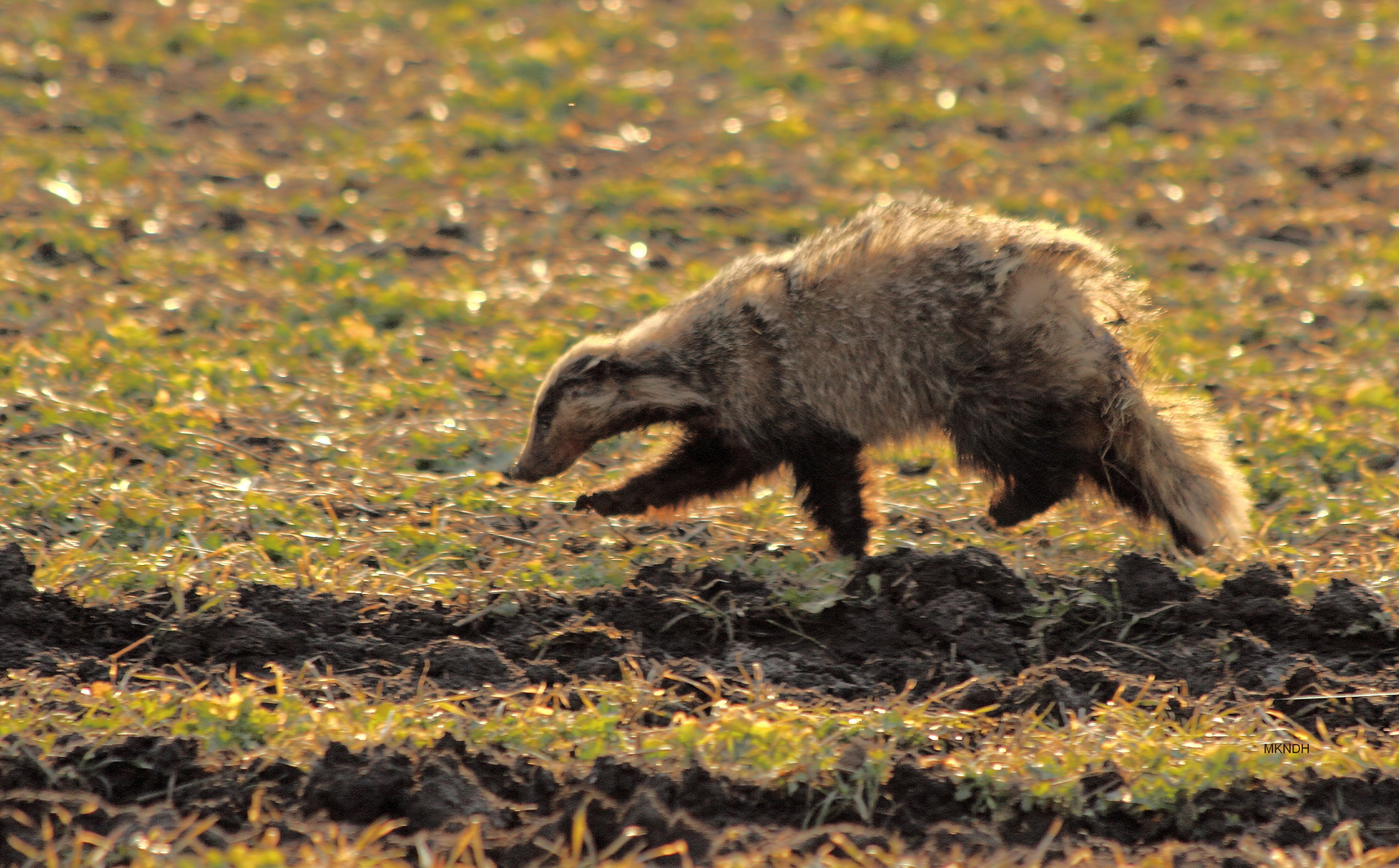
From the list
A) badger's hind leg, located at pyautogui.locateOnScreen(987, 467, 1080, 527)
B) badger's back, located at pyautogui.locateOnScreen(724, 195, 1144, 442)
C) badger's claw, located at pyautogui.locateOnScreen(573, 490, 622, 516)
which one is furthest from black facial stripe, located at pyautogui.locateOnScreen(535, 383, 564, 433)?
badger's hind leg, located at pyautogui.locateOnScreen(987, 467, 1080, 527)

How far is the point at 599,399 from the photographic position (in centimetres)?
545

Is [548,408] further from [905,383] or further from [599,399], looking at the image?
[905,383]

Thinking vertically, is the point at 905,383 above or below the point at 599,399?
above

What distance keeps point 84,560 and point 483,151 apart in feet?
18.0

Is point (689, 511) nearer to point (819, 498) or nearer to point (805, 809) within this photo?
point (819, 498)

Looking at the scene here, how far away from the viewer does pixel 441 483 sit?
5754 millimetres

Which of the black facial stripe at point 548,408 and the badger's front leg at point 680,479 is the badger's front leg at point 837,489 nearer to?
the badger's front leg at point 680,479

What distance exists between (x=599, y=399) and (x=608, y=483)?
1.98ft

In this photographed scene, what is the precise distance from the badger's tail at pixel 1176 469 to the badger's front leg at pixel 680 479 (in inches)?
52.9

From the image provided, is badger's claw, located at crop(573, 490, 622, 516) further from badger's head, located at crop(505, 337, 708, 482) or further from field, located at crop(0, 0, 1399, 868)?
badger's head, located at crop(505, 337, 708, 482)

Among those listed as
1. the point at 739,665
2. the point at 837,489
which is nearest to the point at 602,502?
the point at 837,489

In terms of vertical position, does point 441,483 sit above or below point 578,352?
below

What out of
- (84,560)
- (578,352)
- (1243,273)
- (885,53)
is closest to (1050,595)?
(578,352)

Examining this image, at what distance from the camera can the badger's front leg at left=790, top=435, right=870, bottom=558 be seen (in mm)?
5242
